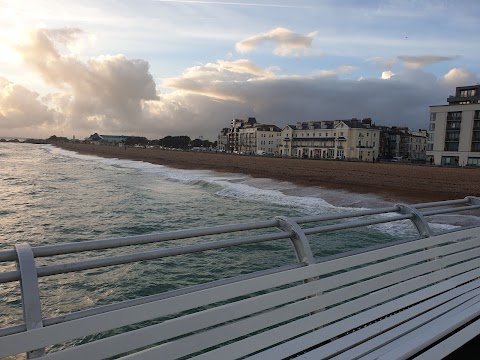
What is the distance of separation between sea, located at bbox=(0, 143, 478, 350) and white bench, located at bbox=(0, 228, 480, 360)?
5222mm

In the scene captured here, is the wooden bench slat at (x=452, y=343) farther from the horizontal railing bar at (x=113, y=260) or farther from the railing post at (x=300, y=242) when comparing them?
the horizontal railing bar at (x=113, y=260)

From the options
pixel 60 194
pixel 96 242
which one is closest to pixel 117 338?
pixel 96 242

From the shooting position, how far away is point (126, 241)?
2158mm

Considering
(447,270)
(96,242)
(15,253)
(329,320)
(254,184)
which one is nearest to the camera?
(15,253)

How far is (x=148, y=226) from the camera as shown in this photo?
562 inches

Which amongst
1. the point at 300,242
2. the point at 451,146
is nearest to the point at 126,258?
the point at 300,242

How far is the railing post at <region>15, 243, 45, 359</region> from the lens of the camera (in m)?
1.72

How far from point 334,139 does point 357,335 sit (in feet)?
338

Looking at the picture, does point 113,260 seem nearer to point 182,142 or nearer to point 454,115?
point 454,115

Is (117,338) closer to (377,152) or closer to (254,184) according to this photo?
(254,184)

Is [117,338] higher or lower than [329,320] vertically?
higher

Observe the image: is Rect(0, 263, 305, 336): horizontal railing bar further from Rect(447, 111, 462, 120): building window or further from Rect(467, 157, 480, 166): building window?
Rect(447, 111, 462, 120): building window

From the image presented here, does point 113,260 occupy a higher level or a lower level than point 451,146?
higher

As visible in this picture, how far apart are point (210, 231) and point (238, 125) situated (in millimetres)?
142456
